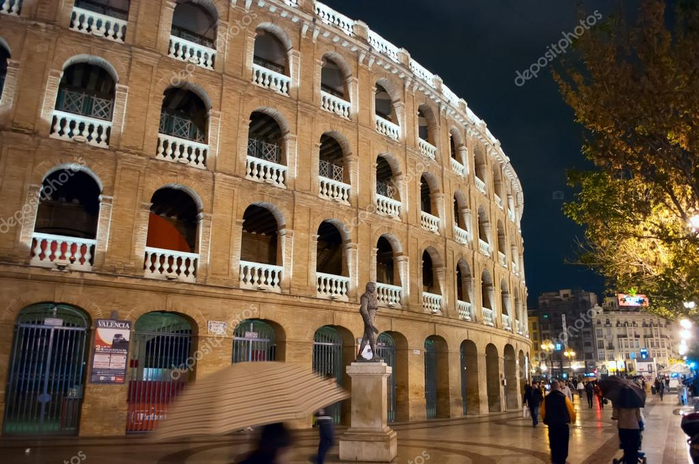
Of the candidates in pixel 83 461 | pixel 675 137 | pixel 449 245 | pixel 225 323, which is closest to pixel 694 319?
pixel 449 245

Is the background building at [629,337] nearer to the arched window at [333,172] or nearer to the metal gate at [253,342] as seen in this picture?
the arched window at [333,172]

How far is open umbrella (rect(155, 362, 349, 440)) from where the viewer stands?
12.1 feet

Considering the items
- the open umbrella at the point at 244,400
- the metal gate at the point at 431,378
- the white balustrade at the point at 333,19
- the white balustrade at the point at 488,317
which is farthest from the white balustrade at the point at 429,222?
the open umbrella at the point at 244,400

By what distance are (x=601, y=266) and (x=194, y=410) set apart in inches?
714

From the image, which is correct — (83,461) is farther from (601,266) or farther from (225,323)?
(601,266)

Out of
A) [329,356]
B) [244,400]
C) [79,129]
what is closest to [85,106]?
[79,129]

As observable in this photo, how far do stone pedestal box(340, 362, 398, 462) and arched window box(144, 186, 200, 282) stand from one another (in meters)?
6.89

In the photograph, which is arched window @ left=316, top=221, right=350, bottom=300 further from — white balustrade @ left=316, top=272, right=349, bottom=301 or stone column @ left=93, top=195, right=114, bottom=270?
stone column @ left=93, top=195, right=114, bottom=270

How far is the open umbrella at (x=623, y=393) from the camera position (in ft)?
31.2

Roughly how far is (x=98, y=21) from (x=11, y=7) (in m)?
3.05

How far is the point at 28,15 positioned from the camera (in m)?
15.0

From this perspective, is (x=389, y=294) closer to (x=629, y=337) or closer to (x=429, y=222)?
(x=429, y=222)

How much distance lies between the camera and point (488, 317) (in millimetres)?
27922

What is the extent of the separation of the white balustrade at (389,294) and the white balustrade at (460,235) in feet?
18.1
